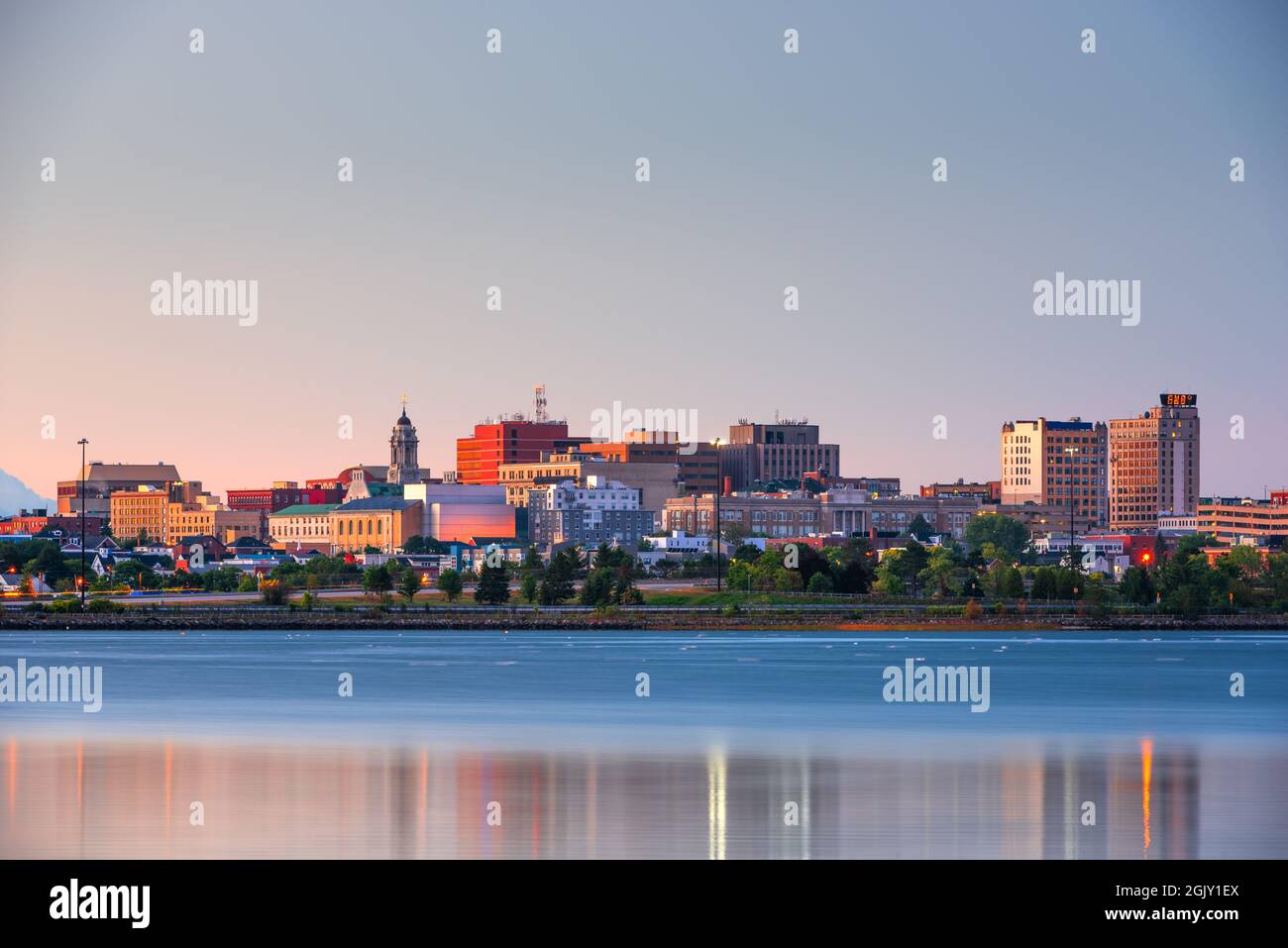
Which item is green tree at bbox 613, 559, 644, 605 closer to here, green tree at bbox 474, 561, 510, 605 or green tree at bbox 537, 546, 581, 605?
green tree at bbox 537, 546, 581, 605

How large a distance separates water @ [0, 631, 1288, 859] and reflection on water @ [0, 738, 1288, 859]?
0.10 metres

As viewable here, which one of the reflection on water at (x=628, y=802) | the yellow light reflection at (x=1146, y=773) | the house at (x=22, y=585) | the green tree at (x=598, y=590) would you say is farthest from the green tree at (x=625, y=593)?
the reflection on water at (x=628, y=802)

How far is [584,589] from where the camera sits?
456 feet

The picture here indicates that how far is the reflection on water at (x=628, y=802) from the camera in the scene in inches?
1227

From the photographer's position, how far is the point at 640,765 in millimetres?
42969
